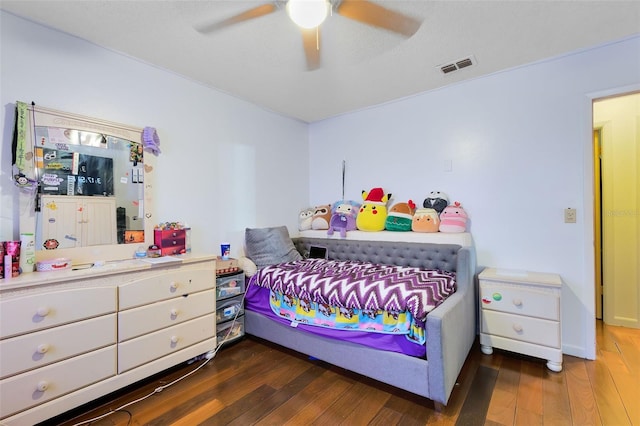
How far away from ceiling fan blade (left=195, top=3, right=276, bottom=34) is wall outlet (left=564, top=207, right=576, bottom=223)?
8.49ft

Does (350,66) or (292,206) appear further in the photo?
(292,206)

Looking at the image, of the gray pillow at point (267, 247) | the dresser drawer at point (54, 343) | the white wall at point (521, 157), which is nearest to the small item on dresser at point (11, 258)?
the dresser drawer at point (54, 343)

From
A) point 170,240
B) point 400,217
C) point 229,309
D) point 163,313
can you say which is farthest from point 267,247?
point 400,217

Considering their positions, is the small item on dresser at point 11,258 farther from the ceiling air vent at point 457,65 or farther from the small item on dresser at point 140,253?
the ceiling air vent at point 457,65

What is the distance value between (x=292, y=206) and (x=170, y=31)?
7.14 ft

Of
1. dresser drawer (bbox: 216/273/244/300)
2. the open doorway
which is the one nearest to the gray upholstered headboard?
dresser drawer (bbox: 216/273/244/300)

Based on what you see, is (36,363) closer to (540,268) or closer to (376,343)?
(376,343)

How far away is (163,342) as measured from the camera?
2012 millimetres

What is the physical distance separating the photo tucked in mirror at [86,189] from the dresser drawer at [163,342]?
0.74 metres

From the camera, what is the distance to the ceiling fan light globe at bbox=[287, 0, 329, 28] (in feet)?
4.51

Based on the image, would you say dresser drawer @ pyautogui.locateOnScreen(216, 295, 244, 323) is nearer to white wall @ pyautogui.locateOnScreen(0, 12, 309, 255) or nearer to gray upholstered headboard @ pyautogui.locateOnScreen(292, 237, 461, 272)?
white wall @ pyautogui.locateOnScreen(0, 12, 309, 255)

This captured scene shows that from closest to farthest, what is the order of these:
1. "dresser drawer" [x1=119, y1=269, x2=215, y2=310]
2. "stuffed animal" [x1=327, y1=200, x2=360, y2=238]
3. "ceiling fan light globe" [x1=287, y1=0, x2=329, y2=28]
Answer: "ceiling fan light globe" [x1=287, y1=0, x2=329, y2=28], "dresser drawer" [x1=119, y1=269, x2=215, y2=310], "stuffed animal" [x1=327, y1=200, x2=360, y2=238]

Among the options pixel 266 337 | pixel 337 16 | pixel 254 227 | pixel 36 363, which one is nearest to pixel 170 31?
pixel 337 16

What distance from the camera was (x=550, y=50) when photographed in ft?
7.23
